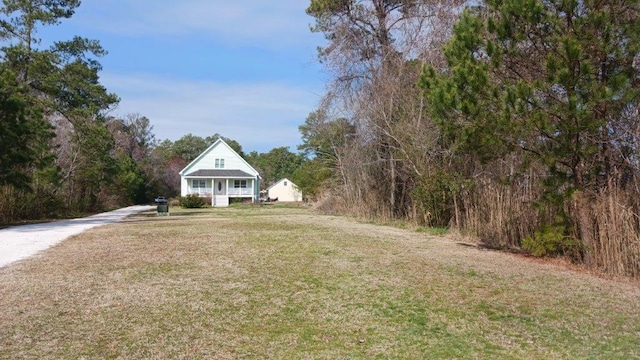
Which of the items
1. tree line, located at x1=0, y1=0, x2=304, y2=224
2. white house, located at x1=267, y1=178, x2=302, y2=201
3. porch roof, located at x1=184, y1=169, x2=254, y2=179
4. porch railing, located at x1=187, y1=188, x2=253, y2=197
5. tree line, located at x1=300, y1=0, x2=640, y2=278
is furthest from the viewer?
white house, located at x1=267, y1=178, x2=302, y2=201

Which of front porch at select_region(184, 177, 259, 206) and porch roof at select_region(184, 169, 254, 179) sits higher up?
porch roof at select_region(184, 169, 254, 179)

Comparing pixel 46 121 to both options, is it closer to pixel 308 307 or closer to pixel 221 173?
pixel 308 307

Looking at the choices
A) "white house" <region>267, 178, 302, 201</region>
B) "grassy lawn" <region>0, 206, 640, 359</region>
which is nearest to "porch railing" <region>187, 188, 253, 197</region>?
"white house" <region>267, 178, 302, 201</region>

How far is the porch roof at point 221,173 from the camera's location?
1727 inches

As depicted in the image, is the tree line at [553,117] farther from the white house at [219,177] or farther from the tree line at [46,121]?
the white house at [219,177]

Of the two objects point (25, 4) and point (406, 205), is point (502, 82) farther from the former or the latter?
point (25, 4)

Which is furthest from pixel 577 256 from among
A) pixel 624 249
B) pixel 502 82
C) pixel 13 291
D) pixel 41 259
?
pixel 41 259

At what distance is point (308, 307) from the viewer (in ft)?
18.7

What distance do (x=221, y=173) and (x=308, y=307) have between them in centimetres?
3998

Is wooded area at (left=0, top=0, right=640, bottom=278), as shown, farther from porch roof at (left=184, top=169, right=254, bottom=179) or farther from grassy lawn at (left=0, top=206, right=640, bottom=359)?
porch roof at (left=184, top=169, right=254, bottom=179)

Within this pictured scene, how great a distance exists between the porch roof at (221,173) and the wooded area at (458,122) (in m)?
10.1

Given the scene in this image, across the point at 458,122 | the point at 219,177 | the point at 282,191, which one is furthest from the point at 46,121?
the point at 282,191

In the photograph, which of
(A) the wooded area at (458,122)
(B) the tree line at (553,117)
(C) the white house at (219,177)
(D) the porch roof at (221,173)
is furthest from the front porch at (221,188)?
(B) the tree line at (553,117)

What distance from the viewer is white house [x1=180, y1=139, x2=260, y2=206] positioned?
44.2 m
